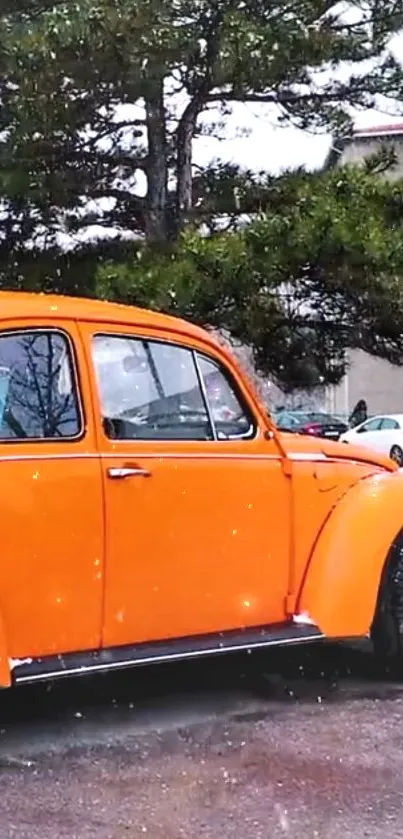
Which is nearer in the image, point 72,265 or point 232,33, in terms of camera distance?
point 232,33

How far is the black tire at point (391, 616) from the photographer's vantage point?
562cm

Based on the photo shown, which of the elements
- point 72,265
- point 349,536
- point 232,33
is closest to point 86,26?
point 232,33

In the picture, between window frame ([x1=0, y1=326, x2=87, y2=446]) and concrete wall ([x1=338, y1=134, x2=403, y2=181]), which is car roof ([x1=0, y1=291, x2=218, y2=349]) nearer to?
window frame ([x1=0, y1=326, x2=87, y2=446])

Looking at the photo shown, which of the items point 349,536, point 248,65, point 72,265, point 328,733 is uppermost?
point 248,65

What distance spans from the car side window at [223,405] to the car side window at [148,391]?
0.17ft

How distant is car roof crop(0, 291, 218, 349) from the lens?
4.77 metres

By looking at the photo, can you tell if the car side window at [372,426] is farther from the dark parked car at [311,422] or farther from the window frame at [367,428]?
the dark parked car at [311,422]

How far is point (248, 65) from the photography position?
465 inches

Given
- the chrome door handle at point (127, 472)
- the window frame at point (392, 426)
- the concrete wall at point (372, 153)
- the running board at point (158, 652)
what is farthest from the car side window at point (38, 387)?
the window frame at point (392, 426)

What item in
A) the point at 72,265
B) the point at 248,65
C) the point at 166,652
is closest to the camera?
the point at 166,652

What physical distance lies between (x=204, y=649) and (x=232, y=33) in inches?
317

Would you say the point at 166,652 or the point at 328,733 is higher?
the point at 166,652

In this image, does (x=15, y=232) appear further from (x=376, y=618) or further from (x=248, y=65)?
(x=376, y=618)

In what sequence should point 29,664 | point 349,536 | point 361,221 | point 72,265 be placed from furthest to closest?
point 72,265
point 361,221
point 349,536
point 29,664
